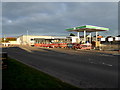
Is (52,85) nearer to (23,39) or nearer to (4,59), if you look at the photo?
(4,59)

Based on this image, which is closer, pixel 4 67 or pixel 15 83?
pixel 15 83

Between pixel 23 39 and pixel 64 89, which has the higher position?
pixel 23 39

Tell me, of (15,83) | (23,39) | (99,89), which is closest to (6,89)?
(15,83)

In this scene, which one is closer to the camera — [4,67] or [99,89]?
[99,89]

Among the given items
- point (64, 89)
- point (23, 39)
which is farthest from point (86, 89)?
point (23, 39)

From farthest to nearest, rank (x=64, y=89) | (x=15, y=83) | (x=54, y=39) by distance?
(x=54, y=39) → (x=15, y=83) → (x=64, y=89)

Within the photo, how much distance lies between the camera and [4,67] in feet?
28.3

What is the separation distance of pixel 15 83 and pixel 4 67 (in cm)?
337

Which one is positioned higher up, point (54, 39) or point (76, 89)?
point (54, 39)

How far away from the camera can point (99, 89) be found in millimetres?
5434

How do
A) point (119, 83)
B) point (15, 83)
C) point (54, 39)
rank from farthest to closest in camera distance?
point (54, 39), point (119, 83), point (15, 83)

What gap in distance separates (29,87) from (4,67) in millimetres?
4252

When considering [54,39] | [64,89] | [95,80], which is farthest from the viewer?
[54,39]

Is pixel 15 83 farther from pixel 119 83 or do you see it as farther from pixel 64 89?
pixel 119 83
